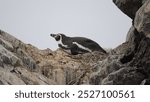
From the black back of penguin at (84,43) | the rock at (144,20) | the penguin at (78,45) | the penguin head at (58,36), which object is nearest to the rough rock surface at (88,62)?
the rock at (144,20)

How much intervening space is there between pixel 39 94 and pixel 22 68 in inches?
215

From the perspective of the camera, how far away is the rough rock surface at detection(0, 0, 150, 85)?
23.3 meters

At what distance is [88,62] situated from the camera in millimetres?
30188

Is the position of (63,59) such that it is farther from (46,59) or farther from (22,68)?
(22,68)

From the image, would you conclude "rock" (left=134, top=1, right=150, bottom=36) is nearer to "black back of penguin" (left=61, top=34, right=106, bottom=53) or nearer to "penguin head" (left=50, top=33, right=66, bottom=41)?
"black back of penguin" (left=61, top=34, right=106, bottom=53)

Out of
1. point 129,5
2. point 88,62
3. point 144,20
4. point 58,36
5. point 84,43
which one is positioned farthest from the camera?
point 58,36

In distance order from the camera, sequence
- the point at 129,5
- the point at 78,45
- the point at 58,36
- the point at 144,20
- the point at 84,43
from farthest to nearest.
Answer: the point at 58,36, the point at 84,43, the point at 78,45, the point at 129,5, the point at 144,20

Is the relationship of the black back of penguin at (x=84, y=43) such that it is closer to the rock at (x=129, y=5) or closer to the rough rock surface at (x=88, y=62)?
the rough rock surface at (x=88, y=62)

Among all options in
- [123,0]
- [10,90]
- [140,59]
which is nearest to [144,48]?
[140,59]

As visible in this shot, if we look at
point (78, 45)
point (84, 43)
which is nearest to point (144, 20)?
point (78, 45)

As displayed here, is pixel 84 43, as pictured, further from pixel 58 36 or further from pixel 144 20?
pixel 144 20

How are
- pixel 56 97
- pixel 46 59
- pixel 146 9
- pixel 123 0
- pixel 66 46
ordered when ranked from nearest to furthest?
pixel 56 97
pixel 146 9
pixel 123 0
pixel 46 59
pixel 66 46

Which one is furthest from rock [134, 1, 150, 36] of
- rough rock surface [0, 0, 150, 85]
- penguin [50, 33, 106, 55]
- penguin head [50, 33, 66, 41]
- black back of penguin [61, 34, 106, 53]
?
penguin head [50, 33, 66, 41]

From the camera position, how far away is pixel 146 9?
22.7m
